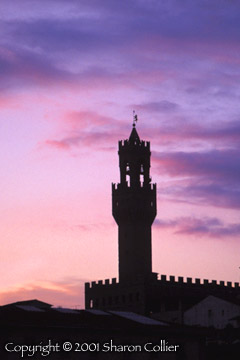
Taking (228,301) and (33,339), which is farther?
(228,301)

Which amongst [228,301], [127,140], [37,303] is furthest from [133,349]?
[127,140]

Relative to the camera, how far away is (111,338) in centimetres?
6900

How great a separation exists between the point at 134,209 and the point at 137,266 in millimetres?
8536

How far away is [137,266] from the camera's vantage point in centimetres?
15288

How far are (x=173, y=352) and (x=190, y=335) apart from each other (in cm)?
201

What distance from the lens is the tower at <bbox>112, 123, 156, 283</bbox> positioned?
15312 cm

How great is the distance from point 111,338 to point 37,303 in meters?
32.9

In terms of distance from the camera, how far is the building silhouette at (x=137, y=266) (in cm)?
14838

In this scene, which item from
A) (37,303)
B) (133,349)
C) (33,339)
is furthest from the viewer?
(37,303)

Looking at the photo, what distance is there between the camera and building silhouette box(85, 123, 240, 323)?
148375mm

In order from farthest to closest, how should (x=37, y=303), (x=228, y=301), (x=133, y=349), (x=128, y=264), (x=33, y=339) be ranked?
(x=128, y=264), (x=228, y=301), (x=37, y=303), (x=133, y=349), (x=33, y=339)

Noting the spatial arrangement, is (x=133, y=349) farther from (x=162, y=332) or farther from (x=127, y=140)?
(x=127, y=140)

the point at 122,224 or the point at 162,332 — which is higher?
the point at 122,224

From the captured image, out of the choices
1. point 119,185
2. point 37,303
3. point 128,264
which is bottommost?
point 37,303
